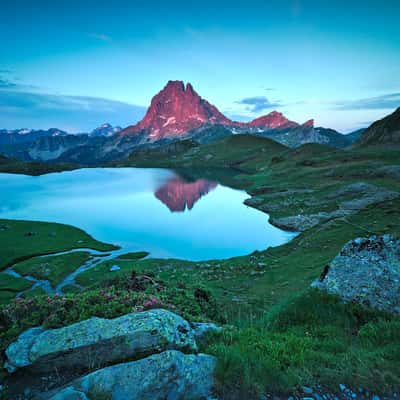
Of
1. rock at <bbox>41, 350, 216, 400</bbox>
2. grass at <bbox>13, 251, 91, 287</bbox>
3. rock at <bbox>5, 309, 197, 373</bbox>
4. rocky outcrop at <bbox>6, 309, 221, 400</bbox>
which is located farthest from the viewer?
grass at <bbox>13, 251, 91, 287</bbox>

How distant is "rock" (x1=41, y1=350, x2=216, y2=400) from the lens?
5.17 m

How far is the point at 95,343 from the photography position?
6.40 metres

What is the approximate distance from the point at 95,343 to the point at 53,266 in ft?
116

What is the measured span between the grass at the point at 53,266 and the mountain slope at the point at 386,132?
6070 inches

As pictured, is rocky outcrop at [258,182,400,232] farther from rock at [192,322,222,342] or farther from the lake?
rock at [192,322,222,342]

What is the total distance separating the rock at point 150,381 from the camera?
5.17m

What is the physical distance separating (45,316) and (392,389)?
9207 mm

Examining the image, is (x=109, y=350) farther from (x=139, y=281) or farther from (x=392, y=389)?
(x=139, y=281)

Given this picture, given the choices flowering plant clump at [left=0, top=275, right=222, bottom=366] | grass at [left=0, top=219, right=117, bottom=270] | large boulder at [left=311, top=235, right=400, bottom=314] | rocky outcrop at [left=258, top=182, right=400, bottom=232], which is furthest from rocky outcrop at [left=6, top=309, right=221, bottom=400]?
rocky outcrop at [left=258, top=182, right=400, bottom=232]

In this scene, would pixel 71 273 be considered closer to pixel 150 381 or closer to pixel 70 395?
pixel 70 395

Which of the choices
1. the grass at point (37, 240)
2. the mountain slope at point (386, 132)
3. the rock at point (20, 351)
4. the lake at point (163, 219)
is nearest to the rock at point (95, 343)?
the rock at point (20, 351)

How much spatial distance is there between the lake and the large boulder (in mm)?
28979

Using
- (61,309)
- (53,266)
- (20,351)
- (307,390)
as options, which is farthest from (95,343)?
(53,266)

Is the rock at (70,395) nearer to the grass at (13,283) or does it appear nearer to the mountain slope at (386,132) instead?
the grass at (13,283)
